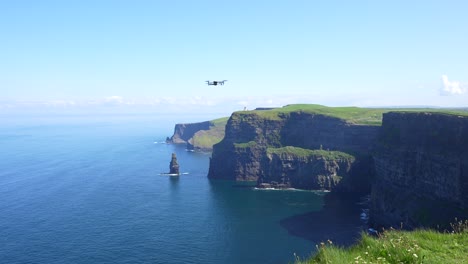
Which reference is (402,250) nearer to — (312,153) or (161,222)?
(161,222)

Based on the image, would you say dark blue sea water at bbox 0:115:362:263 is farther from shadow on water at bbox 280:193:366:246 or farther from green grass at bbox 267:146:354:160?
green grass at bbox 267:146:354:160

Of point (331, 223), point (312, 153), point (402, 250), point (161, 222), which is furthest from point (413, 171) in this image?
point (402, 250)

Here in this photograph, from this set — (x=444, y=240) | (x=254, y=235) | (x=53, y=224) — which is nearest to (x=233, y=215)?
(x=254, y=235)

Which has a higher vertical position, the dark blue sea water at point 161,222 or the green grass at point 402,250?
the green grass at point 402,250

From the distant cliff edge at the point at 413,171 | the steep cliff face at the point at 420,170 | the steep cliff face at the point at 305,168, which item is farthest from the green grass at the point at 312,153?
the steep cliff face at the point at 420,170

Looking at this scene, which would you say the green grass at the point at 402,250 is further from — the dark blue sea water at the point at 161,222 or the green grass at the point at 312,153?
the green grass at the point at 312,153
